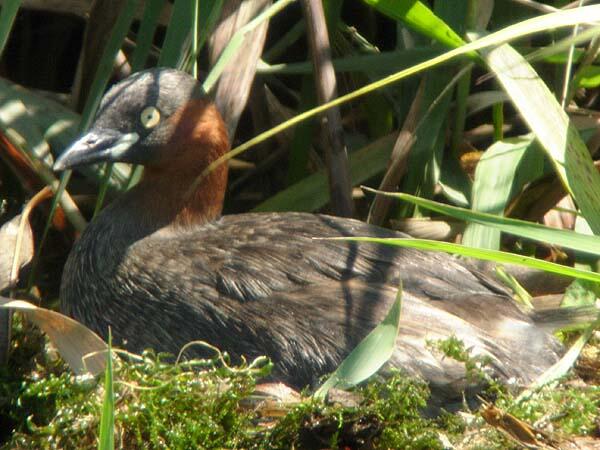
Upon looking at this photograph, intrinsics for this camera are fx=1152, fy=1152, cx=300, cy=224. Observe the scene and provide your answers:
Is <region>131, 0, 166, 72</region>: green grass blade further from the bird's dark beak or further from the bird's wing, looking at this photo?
the bird's wing

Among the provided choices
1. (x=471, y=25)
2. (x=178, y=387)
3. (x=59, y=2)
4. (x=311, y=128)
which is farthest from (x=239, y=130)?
(x=178, y=387)

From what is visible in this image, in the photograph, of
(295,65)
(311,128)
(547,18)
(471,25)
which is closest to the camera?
(547,18)

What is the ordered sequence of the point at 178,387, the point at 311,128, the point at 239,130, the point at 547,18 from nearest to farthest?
the point at 547,18 < the point at 178,387 < the point at 311,128 < the point at 239,130

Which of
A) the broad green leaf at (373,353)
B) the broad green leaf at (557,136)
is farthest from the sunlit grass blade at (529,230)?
the broad green leaf at (557,136)

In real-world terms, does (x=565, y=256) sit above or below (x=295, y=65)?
below

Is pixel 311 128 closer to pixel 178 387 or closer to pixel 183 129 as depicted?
pixel 183 129

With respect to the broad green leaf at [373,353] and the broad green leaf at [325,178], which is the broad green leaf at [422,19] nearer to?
the broad green leaf at [325,178]
